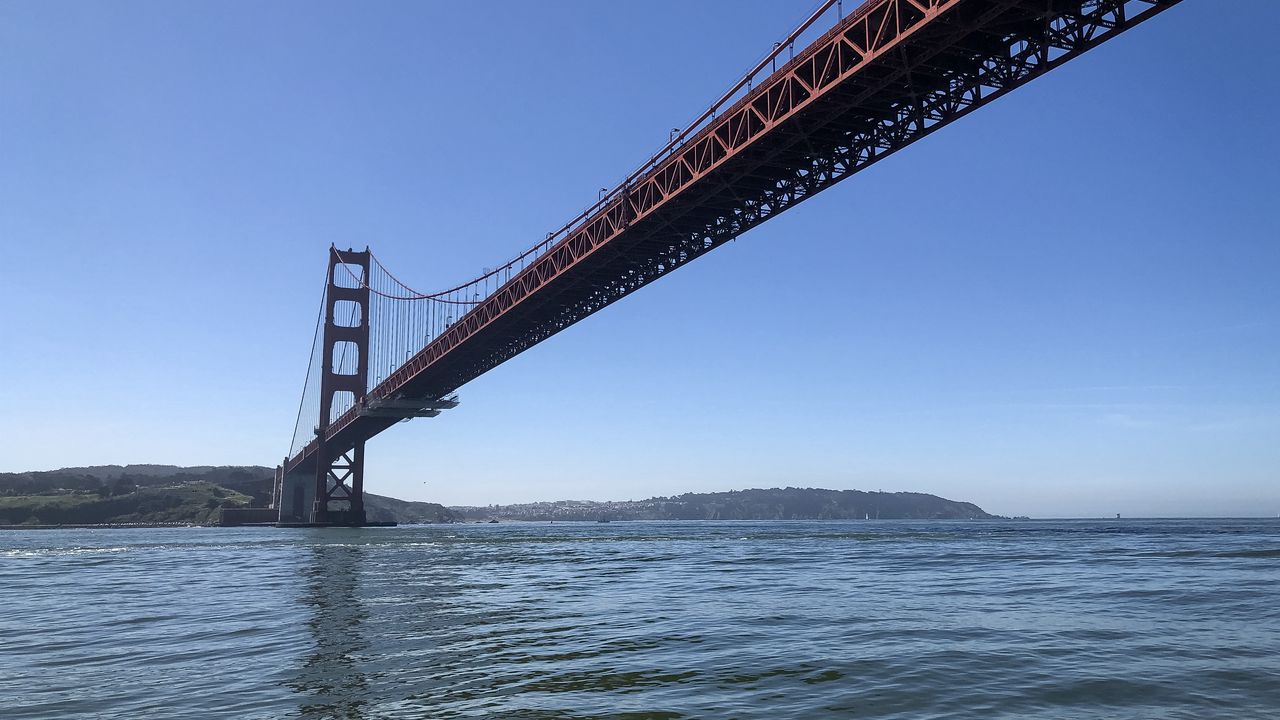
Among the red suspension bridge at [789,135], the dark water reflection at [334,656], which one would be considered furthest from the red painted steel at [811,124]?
the dark water reflection at [334,656]

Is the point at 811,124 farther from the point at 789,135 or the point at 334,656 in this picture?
the point at 334,656

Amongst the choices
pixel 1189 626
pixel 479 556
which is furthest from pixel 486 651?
pixel 479 556

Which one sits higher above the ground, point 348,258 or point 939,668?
point 348,258

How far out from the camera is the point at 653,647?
1163 centimetres

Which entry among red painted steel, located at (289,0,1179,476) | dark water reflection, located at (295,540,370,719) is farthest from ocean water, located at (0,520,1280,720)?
red painted steel, located at (289,0,1179,476)

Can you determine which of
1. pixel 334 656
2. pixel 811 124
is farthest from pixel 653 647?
pixel 811 124

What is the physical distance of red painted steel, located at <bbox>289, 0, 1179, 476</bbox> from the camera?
68.4 ft

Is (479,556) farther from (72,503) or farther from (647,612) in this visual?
(72,503)

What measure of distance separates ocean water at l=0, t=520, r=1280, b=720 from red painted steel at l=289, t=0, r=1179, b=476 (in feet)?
43.1

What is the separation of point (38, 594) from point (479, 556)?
714 inches

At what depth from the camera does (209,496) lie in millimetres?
139500

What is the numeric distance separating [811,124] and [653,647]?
1922 cm

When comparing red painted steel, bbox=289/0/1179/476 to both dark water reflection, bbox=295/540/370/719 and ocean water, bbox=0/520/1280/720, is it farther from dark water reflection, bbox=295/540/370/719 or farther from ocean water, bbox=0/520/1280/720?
dark water reflection, bbox=295/540/370/719

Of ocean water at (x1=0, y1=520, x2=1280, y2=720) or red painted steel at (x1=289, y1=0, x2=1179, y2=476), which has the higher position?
red painted steel at (x1=289, y1=0, x2=1179, y2=476)
